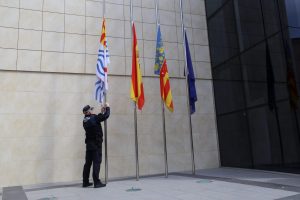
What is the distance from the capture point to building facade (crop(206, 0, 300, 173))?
7.35m

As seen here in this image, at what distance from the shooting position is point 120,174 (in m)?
8.94

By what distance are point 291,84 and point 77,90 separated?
6.06m

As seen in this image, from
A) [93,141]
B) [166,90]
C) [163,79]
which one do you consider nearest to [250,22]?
[163,79]

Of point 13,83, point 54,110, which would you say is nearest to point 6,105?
point 13,83

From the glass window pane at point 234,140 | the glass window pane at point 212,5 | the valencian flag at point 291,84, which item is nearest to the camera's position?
the valencian flag at point 291,84

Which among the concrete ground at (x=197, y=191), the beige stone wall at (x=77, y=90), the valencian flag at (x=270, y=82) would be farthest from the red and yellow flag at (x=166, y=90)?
the valencian flag at (x=270, y=82)

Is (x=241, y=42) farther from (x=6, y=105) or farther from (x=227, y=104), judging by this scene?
(x=6, y=105)

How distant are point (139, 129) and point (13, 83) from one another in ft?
13.2

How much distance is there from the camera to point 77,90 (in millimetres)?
8922

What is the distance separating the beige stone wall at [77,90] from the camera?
26.8 feet

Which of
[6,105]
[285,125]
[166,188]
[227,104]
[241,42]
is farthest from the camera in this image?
[227,104]

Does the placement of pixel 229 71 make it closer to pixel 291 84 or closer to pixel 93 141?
pixel 291 84

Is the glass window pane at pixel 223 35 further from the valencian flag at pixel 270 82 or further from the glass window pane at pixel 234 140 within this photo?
the glass window pane at pixel 234 140

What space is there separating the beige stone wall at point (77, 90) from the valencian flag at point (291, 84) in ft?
11.8
